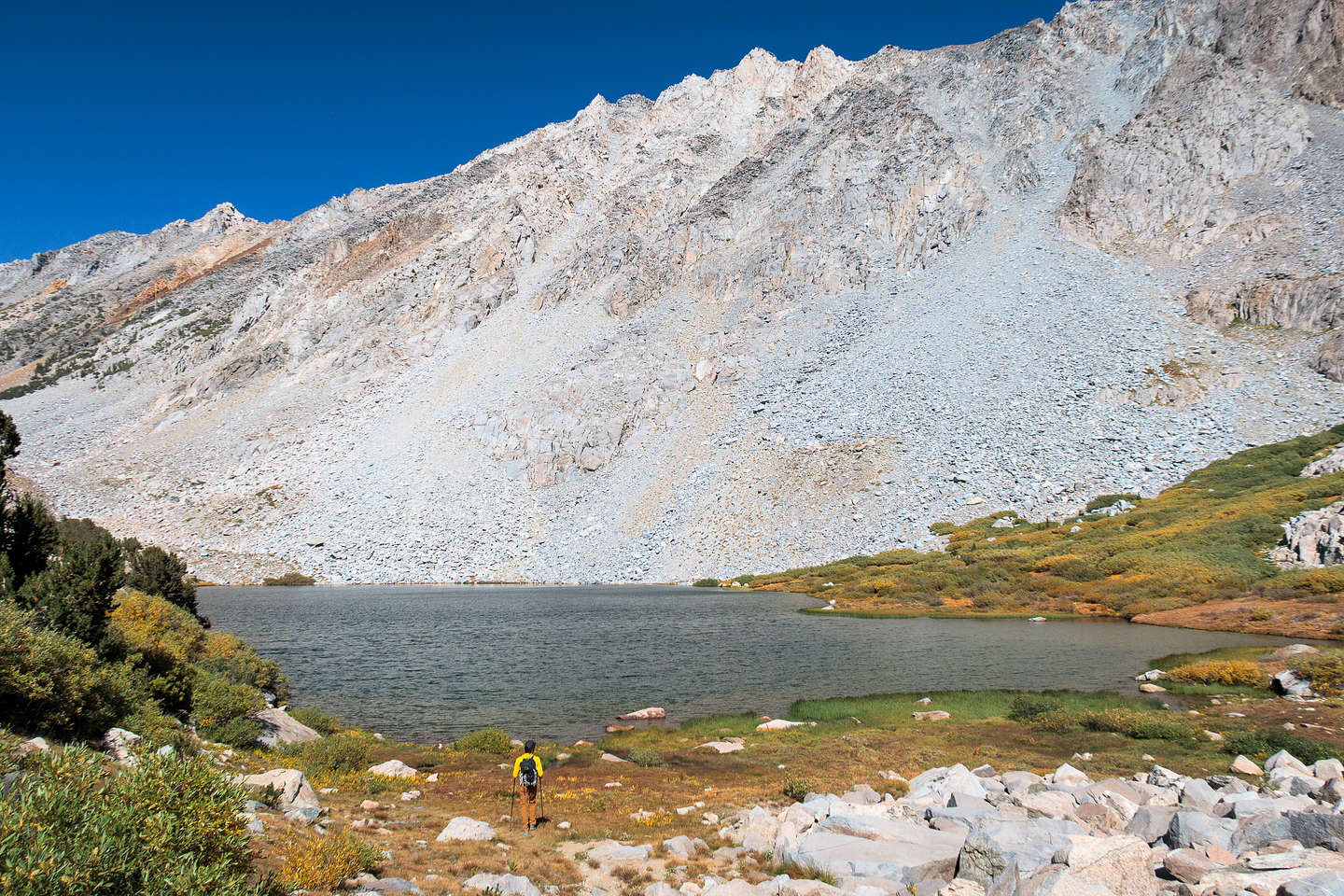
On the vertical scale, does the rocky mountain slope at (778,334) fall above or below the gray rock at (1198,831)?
above

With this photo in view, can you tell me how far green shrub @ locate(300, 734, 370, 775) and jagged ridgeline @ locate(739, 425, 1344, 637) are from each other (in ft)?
134

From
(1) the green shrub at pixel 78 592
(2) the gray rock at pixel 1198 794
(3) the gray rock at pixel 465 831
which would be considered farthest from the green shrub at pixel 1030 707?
(1) the green shrub at pixel 78 592

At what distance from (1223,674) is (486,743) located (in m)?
27.7

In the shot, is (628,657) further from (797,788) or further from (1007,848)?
(1007,848)

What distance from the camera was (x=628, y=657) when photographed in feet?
113

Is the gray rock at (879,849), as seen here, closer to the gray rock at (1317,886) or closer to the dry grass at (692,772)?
the dry grass at (692,772)

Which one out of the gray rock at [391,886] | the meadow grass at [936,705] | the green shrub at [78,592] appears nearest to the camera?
the gray rock at [391,886]

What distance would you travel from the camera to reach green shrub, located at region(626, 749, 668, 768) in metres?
18.6

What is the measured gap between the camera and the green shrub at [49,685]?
9.77m

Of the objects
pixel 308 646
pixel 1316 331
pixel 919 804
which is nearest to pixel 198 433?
pixel 308 646

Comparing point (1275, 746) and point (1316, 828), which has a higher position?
point (1316, 828)

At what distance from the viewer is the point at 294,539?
8169cm

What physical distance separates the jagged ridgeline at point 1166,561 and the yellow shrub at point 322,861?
4315 centimetres

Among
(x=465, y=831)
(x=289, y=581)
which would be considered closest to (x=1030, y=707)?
(x=465, y=831)
